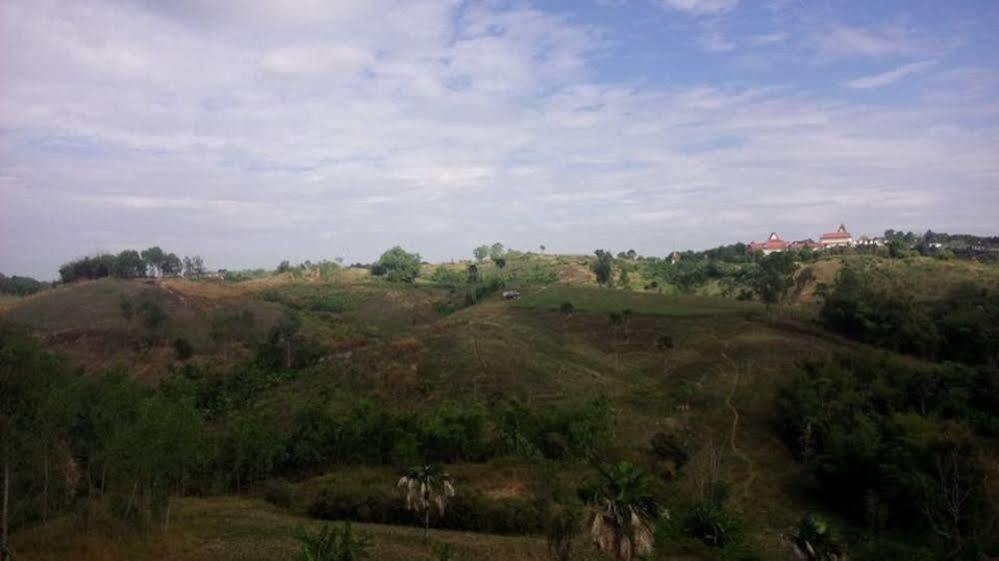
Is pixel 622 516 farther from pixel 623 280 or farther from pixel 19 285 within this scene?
pixel 19 285

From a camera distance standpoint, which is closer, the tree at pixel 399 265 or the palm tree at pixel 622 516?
the palm tree at pixel 622 516

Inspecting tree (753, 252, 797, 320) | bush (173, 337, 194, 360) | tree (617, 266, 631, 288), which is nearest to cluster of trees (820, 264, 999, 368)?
tree (753, 252, 797, 320)

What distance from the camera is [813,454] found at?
2297 inches

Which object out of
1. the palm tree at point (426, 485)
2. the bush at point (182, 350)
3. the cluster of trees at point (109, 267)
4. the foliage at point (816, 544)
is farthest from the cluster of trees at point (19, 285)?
the foliage at point (816, 544)

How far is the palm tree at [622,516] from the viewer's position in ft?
91.2

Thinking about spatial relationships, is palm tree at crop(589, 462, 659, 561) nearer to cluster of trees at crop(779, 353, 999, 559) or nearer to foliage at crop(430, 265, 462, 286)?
cluster of trees at crop(779, 353, 999, 559)

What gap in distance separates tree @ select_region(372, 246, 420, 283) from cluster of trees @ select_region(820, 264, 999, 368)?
327 ft

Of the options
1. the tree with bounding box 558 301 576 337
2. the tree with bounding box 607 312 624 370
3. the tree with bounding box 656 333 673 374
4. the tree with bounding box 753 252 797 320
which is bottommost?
the tree with bounding box 656 333 673 374

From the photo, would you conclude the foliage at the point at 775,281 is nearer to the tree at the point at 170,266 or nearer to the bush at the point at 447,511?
the bush at the point at 447,511

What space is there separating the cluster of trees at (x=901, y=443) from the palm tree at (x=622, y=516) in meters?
18.6

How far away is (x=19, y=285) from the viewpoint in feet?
479

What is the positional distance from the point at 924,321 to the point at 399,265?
126m

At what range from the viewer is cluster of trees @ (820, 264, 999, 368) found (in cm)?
7894

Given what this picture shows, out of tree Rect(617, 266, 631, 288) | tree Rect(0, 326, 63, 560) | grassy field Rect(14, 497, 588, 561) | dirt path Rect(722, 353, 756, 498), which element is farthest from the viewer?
tree Rect(617, 266, 631, 288)
